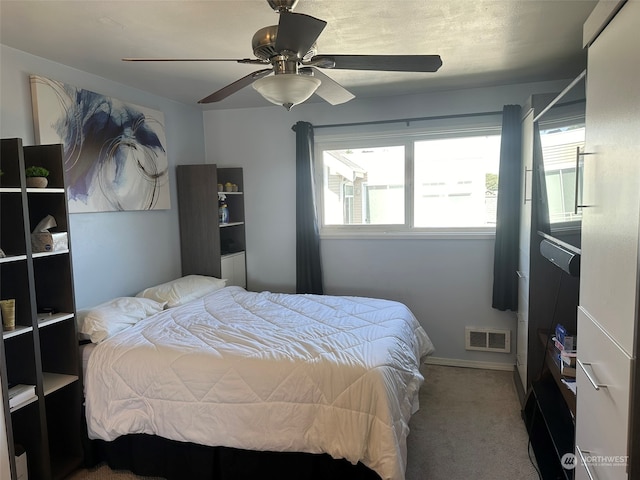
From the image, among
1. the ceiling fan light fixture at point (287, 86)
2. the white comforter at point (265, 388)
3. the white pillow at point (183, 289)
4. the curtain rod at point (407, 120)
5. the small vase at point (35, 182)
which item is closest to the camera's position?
the ceiling fan light fixture at point (287, 86)

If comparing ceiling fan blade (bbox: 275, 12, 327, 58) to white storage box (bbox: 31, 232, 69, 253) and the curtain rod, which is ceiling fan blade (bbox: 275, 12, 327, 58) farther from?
the curtain rod

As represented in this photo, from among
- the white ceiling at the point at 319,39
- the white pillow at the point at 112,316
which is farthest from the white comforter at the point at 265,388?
the white ceiling at the point at 319,39

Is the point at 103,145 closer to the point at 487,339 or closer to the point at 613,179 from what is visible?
the point at 613,179

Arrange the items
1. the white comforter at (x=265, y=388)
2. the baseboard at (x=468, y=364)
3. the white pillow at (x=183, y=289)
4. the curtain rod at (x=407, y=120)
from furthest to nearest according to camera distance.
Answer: the baseboard at (x=468, y=364)
the curtain rod at (x=407, y=120)
the white pillow at (x=183, y=289)
the white comforter at (x=265, y=388)

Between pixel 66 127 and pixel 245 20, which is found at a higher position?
pixel 245 20

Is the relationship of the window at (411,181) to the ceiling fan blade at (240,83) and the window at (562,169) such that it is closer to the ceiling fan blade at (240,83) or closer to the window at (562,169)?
the window at (562,169)

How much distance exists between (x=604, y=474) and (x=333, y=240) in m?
2.86

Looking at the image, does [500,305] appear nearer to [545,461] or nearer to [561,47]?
[545,461]

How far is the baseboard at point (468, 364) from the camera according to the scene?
11.5 feet

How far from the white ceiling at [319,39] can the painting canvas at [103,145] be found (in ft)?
0.77

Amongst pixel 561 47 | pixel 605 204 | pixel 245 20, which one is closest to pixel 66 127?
pixel 245 20

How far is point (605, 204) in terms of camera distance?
1.29 meters

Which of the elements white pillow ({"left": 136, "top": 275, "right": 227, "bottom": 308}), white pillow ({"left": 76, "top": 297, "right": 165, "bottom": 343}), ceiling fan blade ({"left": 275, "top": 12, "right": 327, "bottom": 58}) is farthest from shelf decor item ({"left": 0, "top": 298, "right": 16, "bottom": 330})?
ceiling fan blade ({"left": 275, "top": 12, "right": 327, "bottom": 58})

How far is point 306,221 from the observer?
382 centimetres
